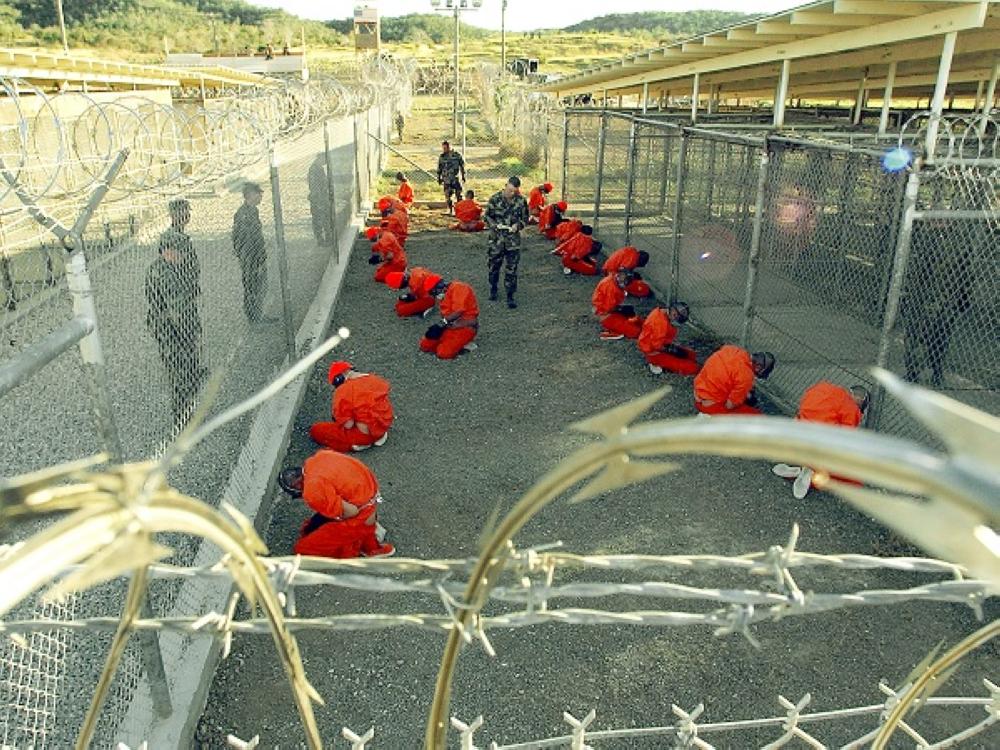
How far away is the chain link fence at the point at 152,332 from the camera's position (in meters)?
3.05

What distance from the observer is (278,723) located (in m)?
3.56

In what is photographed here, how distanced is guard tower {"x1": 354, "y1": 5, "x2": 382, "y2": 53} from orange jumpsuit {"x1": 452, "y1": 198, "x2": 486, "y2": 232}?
28927 mm

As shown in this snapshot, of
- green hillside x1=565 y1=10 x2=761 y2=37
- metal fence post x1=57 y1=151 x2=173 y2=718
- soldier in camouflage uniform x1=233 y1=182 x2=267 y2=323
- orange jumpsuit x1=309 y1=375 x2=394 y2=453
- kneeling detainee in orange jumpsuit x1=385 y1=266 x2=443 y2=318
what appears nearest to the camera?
metal fence post x1=57 y1=151 x2=173 y2=718

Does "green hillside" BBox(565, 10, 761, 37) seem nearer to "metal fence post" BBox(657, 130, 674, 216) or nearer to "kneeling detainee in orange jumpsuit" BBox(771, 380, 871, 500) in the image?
"metal fence post" BBox(657, 130, 674, 216)

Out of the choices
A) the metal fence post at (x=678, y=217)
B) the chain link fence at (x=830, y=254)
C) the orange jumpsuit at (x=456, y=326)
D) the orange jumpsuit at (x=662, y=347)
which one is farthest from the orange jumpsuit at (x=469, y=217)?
the orange jumpsuit at (x=662, y=347)

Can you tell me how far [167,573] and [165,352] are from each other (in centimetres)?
377

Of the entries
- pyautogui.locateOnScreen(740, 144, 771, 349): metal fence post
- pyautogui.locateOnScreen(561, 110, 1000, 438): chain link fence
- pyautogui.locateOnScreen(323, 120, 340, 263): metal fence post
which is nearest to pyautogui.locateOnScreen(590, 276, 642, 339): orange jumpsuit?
pyautogui.locateOnScreen(561, 110, 1000, 438): chain link fence

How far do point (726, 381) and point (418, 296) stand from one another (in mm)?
4292

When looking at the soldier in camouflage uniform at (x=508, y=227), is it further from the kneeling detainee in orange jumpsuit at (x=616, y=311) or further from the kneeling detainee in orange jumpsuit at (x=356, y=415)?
the kneeling detainee in orange jumpsuit at (x=356, y=415)

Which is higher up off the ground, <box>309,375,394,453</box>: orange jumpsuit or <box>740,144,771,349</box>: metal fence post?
<box>740,144,771,349</box>: metal fence post

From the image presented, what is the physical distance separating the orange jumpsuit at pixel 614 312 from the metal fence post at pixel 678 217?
87cm

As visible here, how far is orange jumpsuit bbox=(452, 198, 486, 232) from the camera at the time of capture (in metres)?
13.9

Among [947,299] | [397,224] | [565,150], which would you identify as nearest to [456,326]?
[947,299]

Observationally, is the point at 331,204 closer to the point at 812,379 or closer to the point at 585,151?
the point at 812,379
